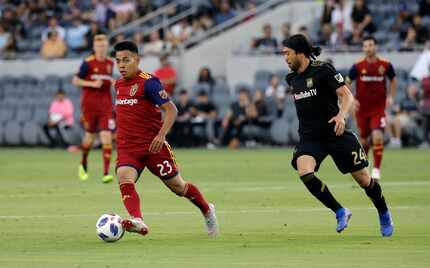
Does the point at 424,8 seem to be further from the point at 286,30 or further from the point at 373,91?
the point at 373,91

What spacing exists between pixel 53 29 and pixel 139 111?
83.6ft

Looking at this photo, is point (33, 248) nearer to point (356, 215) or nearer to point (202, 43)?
point (356, 215)

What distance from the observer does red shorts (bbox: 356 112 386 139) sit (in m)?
22.7

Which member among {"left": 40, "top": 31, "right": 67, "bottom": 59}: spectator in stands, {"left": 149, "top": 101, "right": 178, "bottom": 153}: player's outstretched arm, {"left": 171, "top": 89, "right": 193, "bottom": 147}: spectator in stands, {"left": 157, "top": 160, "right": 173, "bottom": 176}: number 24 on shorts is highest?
{"left": 149, "top": 101, "right": 178, "bottom": 153}: player's outstretched arm

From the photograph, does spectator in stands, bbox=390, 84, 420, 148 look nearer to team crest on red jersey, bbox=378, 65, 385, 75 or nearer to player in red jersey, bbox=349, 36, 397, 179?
player in red jersey, bbox=349, 36, 397, 179

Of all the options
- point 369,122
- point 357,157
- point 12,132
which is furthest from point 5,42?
point 357,157

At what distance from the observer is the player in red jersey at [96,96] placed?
23625mm

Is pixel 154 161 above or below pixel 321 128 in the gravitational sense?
below

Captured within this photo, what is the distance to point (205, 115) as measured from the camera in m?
35.4

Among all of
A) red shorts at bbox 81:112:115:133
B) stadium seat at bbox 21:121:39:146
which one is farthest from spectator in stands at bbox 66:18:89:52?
red shorts at bbox 81:112:115:133

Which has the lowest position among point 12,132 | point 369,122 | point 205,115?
point 12,132

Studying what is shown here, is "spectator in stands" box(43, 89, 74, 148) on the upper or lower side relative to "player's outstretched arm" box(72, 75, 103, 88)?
lower

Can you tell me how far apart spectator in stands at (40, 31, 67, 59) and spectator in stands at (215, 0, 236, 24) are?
15.3ft

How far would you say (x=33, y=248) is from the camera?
1276 cm
